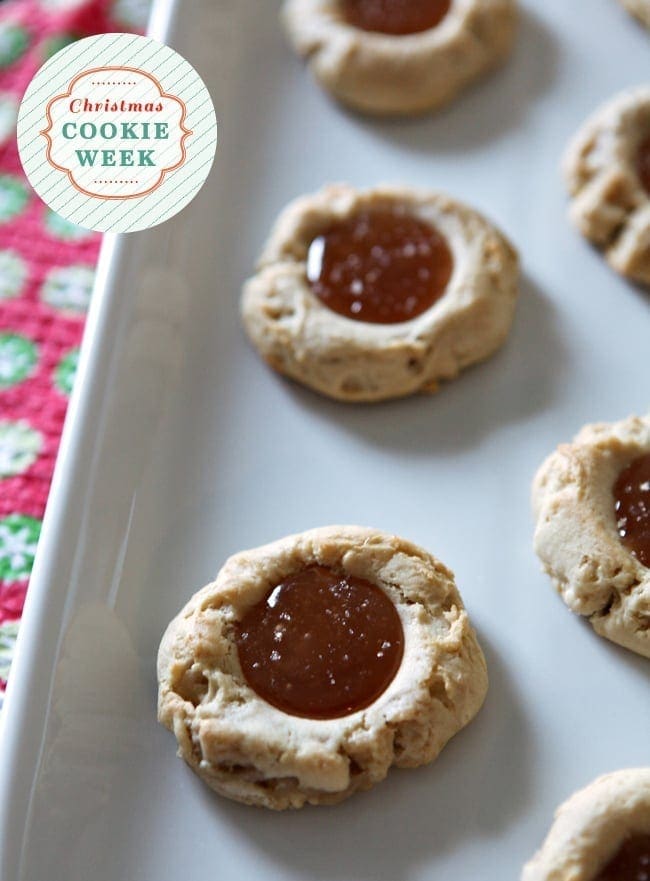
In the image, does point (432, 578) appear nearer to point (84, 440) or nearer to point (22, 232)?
point (84, 440)

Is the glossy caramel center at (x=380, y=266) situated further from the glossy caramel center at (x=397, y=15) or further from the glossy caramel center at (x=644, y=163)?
the glossy caramel center at (x=397, y=15)

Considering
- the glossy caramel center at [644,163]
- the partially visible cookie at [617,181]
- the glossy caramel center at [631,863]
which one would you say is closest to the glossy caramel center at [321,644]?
the glossy caramel center at [631,863]

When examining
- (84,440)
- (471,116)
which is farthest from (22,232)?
(471,116)

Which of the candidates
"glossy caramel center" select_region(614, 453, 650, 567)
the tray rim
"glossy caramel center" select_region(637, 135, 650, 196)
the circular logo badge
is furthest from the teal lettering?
"glossy caramel center" select_region(637, 135, 650, 196)

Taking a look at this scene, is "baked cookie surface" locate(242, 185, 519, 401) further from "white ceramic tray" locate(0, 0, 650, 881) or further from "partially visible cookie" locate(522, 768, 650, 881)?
"partially visible cookie" locate(522, 768, 650, 881)

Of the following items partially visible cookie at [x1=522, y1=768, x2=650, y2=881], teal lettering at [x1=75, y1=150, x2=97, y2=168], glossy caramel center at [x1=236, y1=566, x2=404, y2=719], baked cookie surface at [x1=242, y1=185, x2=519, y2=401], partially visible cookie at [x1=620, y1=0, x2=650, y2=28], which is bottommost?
glossy caramel center at [x1=236, y1=566, x2=404, y2=719]
